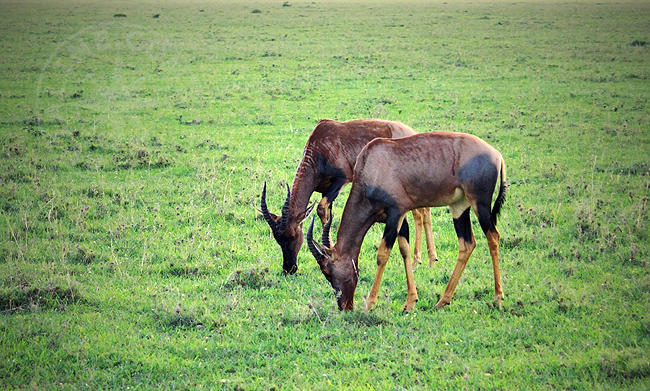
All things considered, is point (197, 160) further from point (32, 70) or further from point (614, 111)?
point (32, 70)

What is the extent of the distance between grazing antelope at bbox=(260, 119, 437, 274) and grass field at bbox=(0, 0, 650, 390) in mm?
610

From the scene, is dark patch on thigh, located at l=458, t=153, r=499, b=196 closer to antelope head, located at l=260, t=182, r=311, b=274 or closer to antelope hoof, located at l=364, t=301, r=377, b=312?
antelope hoof, located at l=364, t=301, r=377, b=312

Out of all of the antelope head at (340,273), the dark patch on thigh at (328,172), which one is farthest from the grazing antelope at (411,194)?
the dark patch on thigh at (328,172)

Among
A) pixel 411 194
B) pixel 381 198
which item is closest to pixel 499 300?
pixel 411 194

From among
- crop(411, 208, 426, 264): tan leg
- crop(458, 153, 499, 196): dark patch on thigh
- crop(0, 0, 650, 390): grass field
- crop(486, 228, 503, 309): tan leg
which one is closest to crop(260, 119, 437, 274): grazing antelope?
crop(411, 208, 426, 264): tan leg

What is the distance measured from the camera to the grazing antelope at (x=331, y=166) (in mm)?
8609

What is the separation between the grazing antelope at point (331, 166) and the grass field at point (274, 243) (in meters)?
0.61

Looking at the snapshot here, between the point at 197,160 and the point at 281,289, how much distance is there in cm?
655

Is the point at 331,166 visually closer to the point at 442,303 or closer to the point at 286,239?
the point at 286,239

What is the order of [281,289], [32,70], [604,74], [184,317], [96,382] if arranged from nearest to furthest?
[96,382] < [184,317] < [281,289] < [604,74] < [32,70]

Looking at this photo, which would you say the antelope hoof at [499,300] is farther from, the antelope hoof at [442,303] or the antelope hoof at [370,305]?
the antelope hoof at [370,305]

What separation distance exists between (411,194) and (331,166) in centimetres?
223

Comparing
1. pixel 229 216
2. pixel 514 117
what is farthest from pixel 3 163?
pixel 514 117

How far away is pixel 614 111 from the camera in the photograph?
1736 centimetres
